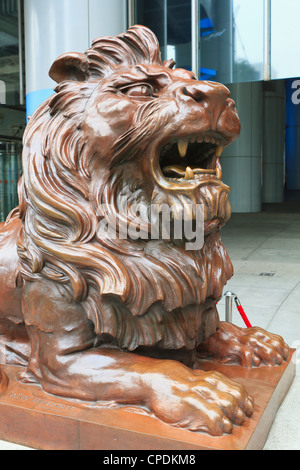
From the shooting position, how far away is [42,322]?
198 cm

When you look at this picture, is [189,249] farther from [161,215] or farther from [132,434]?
[132,434]

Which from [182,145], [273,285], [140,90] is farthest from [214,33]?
[182,145]

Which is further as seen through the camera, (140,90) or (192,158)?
(192,158)

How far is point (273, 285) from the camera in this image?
559cm

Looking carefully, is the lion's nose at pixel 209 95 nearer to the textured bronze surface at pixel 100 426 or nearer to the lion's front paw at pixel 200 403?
the lion's front paw at pixel 200 403

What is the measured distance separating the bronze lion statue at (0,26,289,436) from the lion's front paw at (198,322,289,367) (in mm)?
447

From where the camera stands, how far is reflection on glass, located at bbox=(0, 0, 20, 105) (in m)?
9.30

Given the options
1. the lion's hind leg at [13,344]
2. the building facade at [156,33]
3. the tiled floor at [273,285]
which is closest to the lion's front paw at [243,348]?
the tiled floor at [273,285]

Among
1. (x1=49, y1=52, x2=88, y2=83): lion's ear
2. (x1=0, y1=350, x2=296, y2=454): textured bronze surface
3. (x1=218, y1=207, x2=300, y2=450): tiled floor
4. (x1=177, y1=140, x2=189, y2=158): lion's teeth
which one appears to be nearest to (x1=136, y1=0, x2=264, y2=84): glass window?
(x1=218, y1=207, x2=300, y2=450): tiled floor

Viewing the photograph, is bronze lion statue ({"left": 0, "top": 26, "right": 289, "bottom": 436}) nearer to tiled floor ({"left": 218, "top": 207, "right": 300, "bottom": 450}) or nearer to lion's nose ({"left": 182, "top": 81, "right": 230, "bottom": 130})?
lion's nose ({"left": 182, "top": 81, "right": 230, "bottom": 130})

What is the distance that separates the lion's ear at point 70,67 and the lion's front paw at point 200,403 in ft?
4.30

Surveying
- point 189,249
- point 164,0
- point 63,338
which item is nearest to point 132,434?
point 63,338

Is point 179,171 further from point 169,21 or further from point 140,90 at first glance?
point 169,21

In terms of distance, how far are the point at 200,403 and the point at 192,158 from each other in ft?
3.33
